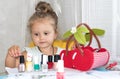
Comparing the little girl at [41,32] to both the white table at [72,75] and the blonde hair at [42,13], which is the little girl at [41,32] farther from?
the white table at [72,75]

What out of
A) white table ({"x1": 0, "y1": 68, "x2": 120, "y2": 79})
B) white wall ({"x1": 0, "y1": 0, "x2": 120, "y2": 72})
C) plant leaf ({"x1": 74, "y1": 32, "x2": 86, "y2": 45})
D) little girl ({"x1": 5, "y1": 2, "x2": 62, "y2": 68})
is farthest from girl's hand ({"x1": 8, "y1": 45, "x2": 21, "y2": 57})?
white wall ({"x1": 0, "y1": 0, "x2": 120, "y2": 72})

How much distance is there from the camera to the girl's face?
1302 mm

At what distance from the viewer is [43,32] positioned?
4.28ft

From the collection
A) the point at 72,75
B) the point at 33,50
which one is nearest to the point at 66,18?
the point at 33,50

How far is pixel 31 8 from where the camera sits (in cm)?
173

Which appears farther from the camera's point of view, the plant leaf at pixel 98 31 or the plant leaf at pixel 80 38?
the plant leaf at pixel 98 31

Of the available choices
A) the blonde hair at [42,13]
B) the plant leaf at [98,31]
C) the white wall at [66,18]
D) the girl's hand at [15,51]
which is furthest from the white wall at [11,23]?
the plant leaf at [98,31]

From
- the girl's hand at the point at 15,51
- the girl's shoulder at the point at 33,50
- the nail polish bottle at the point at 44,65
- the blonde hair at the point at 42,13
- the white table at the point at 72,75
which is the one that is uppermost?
the blonde hair at the point at 42,13

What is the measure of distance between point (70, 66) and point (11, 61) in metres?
0.29

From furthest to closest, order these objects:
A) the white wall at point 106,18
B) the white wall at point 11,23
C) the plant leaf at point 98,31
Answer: the white wall at point 11,23 < the white wall at point 106,18 < the plant leaf at point 98,31

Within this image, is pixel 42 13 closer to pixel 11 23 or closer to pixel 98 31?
pixel 98 31

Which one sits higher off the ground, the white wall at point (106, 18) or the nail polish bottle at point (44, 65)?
the white wall at point (106, 18)

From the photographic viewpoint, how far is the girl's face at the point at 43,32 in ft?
4.27

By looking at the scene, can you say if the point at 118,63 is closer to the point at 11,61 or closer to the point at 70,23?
the point at 70,23
